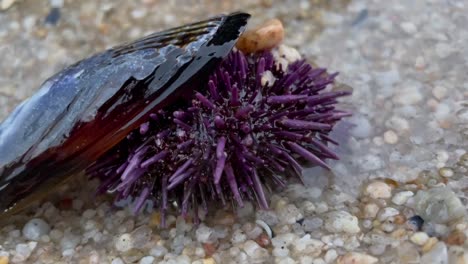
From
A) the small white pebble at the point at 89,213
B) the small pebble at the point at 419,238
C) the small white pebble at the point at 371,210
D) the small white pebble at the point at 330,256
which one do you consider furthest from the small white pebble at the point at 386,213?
the small white pebble at the point at 89,213

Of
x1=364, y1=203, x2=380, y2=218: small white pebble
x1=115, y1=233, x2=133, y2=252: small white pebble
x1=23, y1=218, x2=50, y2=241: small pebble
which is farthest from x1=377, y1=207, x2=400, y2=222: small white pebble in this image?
x1=23, y1=218, x2=50, y2=241: small pebble

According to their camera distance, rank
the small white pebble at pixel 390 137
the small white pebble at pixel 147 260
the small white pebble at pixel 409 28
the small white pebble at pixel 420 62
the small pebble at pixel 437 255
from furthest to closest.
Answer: the small white pebble at pixel 409 28 → the small white pebble at pixel 420 62 → the small white pebble at pixel 390 137 → the small white pebble at pixel 147 260 → the small pebble at pixel 437 255

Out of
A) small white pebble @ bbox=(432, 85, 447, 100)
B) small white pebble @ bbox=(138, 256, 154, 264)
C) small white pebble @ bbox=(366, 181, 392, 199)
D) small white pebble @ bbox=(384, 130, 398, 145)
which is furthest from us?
small white pebble @ bbox=(432, 85, 447, 100)

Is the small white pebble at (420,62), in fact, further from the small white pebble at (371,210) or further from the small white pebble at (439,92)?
the small white pebble at (371,210)

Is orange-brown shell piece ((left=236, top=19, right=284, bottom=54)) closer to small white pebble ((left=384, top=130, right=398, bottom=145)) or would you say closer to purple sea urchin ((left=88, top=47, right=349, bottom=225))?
purple sea urchin ((left=88, top=47, right=349, bottom=225))

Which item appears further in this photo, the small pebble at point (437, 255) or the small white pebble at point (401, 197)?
the small white pebble at point (401, 197)

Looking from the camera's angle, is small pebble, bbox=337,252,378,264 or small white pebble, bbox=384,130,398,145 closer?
small pebble, bbox=337,252,378,264

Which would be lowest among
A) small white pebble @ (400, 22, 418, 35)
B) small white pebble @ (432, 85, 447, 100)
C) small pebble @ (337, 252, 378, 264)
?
small pebble @ (337, 252, 378, 264)

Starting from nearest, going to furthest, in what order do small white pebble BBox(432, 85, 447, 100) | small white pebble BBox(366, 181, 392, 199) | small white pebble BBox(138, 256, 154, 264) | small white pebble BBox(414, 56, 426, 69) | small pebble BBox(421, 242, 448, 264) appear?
1. small pebble BBox(421, 242, 448, 264)
2. small white pebble BBox(138, 256, 154, 264)
3. small white pebble BBox(366, 181, 392, 199)
4. small white pebble BBox(432, 85, 447, 100)
5. small white pebble BBox(414, 56, 426, 69)
